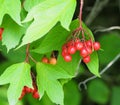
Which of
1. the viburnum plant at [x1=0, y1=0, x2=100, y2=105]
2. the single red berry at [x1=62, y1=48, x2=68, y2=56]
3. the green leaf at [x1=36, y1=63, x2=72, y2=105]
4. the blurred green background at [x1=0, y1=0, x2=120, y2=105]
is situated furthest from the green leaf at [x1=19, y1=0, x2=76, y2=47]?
the blurred green background at [x1=0, y1=0, x2=120, y2=105]

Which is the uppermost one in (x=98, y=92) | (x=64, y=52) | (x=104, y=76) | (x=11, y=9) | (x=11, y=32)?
(x=11, y=9)

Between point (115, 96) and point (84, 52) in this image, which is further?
point (115, 96)

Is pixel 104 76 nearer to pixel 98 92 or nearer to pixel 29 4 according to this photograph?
pixel 98 92

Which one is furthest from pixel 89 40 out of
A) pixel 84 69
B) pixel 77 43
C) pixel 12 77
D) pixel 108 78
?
pixel 108 78

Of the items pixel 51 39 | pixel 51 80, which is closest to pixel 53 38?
pixel 51 39

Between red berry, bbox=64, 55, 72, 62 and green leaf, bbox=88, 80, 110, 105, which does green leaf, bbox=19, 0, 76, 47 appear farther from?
green leaf, bbox=88, 80, 110, 105
